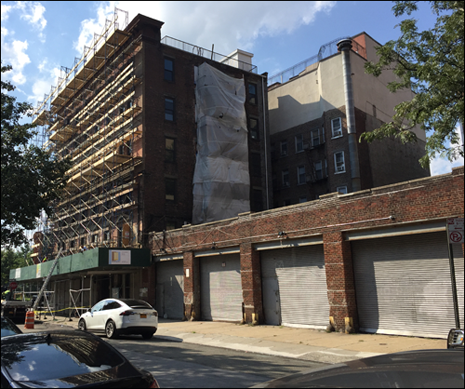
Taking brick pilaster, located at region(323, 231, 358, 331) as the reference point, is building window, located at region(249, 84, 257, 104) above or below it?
above

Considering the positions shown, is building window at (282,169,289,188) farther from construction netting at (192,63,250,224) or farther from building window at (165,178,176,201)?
building window at (165,178,176,201)

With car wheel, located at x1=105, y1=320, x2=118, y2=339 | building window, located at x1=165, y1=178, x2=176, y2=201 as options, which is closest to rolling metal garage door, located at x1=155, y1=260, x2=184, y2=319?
building window, located at x1=165, y1=178, x2=176, y2=201

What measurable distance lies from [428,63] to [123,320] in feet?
45.4

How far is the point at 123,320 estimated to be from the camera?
1669 cm

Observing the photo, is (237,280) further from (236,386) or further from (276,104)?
(276,104)

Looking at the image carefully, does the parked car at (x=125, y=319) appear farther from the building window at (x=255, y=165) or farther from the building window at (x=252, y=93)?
the building window at (x=252, y=93)

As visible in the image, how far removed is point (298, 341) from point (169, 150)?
20.4 m

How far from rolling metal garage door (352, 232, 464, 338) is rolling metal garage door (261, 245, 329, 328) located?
5.75 feet

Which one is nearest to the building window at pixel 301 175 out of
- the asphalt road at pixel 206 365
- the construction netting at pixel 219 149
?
the construction netting at pixel 219 149

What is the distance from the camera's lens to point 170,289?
27.3 metres

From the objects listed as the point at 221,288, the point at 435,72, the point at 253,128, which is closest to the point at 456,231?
the point at 435,72

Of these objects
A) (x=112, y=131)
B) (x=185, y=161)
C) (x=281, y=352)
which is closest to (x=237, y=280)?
(x=281, y=352)

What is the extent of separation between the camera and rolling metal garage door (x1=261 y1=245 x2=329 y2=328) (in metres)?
18.4

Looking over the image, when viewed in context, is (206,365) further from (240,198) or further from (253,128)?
(253,128)
